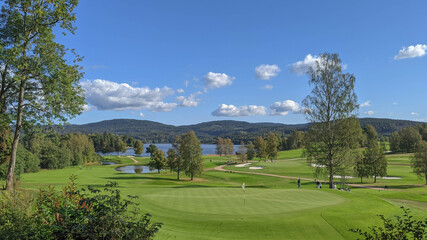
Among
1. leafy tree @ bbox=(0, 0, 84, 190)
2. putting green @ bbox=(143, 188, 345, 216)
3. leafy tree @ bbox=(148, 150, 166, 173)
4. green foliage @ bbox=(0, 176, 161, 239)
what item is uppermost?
leafy tree @ bbox=(0, 0, 84, 190)

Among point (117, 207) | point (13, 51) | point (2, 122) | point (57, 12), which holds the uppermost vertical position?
point (57, 12)

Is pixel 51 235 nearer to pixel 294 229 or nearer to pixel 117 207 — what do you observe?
pixel 117 207

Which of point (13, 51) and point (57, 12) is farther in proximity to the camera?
point (57, 12)

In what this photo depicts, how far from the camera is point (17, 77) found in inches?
453

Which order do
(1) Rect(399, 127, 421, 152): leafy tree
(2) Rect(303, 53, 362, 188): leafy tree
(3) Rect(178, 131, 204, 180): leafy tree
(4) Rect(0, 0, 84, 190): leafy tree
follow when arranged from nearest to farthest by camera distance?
(4) Rect(0, 0, 84, 190): leafy tree < (2) Rect(303, 53, 362, 188): leafy tree < (3) Rect(178, 131, 204, 180): leafy tree < (1) Rect(399, 127, 421, 152): leafy tree

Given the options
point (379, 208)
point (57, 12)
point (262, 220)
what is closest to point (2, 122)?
point (57, 12)

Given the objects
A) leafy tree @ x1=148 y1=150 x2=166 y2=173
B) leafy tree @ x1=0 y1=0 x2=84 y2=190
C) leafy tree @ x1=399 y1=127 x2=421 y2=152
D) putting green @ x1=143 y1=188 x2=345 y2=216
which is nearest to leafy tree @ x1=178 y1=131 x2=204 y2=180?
leafy tree @ x1=148 y1=150 x2=166 y2=173

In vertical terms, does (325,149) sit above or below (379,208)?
above

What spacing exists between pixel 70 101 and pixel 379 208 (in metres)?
20.1

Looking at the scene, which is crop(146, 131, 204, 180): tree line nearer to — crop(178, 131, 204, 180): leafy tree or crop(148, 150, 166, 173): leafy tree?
crop(178, 131, 204, 180): leafy tree

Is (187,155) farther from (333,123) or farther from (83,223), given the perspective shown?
(83,223)

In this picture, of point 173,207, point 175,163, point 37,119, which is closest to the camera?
point 37,119

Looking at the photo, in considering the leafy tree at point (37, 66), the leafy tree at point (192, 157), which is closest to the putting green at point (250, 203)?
the leafy tree at point (37, 66)

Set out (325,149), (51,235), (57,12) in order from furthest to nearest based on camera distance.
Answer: (325,149)
(57,12)
(51,235)
